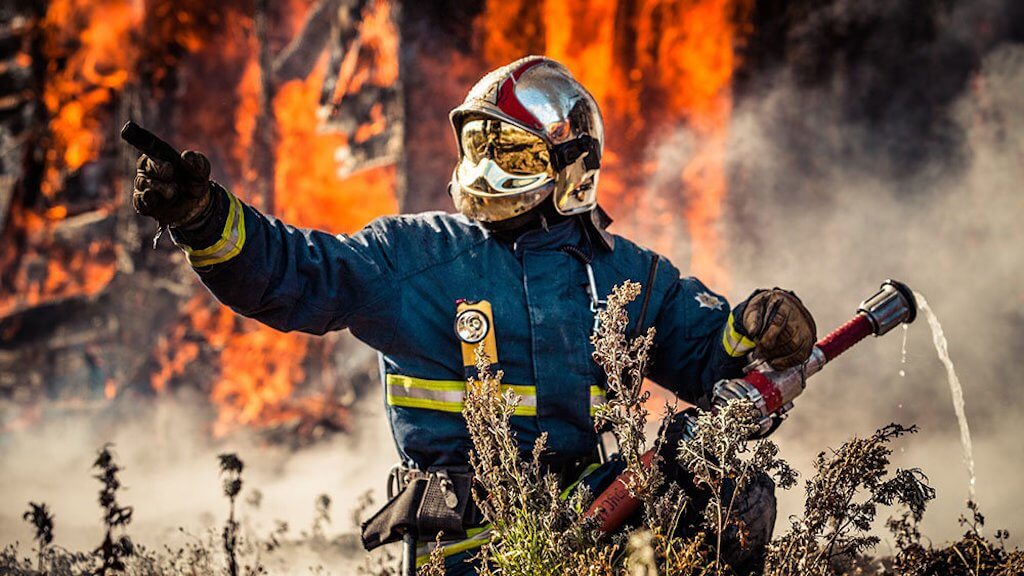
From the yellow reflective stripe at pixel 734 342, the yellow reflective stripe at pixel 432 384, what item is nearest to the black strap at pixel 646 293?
the yellow reflective stripe at pixel 734 342

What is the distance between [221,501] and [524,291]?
4908 mm

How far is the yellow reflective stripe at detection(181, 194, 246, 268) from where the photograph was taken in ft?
9.45

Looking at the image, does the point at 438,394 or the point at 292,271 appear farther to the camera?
the point at 438,394

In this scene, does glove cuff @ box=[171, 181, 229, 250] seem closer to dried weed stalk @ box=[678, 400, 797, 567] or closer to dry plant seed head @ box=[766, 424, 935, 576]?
dried weed stalk @ box=[678, 400, 797, 567]

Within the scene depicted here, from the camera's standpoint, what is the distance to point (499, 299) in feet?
11.2

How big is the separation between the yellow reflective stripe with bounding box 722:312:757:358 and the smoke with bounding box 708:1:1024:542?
9.61 feet

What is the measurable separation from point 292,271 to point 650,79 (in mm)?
5474

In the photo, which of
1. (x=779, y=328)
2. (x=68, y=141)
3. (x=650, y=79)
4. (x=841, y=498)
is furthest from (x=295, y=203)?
(x=841, y=498)

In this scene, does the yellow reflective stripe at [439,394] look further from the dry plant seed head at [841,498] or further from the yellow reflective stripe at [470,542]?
the dry plant seed head at [841,498]

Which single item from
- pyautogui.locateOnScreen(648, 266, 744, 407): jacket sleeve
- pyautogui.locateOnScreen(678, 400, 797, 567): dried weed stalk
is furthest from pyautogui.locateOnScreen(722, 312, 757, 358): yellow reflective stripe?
pyautogui.locateOnScreen(678, 400, 797, 567): dried weed stalk

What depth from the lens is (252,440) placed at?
8.66m

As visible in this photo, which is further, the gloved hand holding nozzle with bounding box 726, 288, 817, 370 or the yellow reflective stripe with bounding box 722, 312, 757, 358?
the yellow reflective stripe with bounding box 722, 312, 757, 358

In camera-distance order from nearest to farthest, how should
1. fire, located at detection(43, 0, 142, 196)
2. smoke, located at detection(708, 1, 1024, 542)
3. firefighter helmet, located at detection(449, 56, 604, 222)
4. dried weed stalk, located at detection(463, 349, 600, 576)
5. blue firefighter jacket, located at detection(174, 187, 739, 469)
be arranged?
dried weed stalk, located at detection(463, 349, 600, 576)
blue firefighter jacket, located at detection(174, 187, 739, 469)
firefighter helmet, located at detection(449, 56, 604, 222)
smoke, located at detection(708, 1, 1024, 542)
fire, located at detection(43, 0, 142, 196)

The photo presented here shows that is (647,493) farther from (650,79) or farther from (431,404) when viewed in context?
(650,79)
